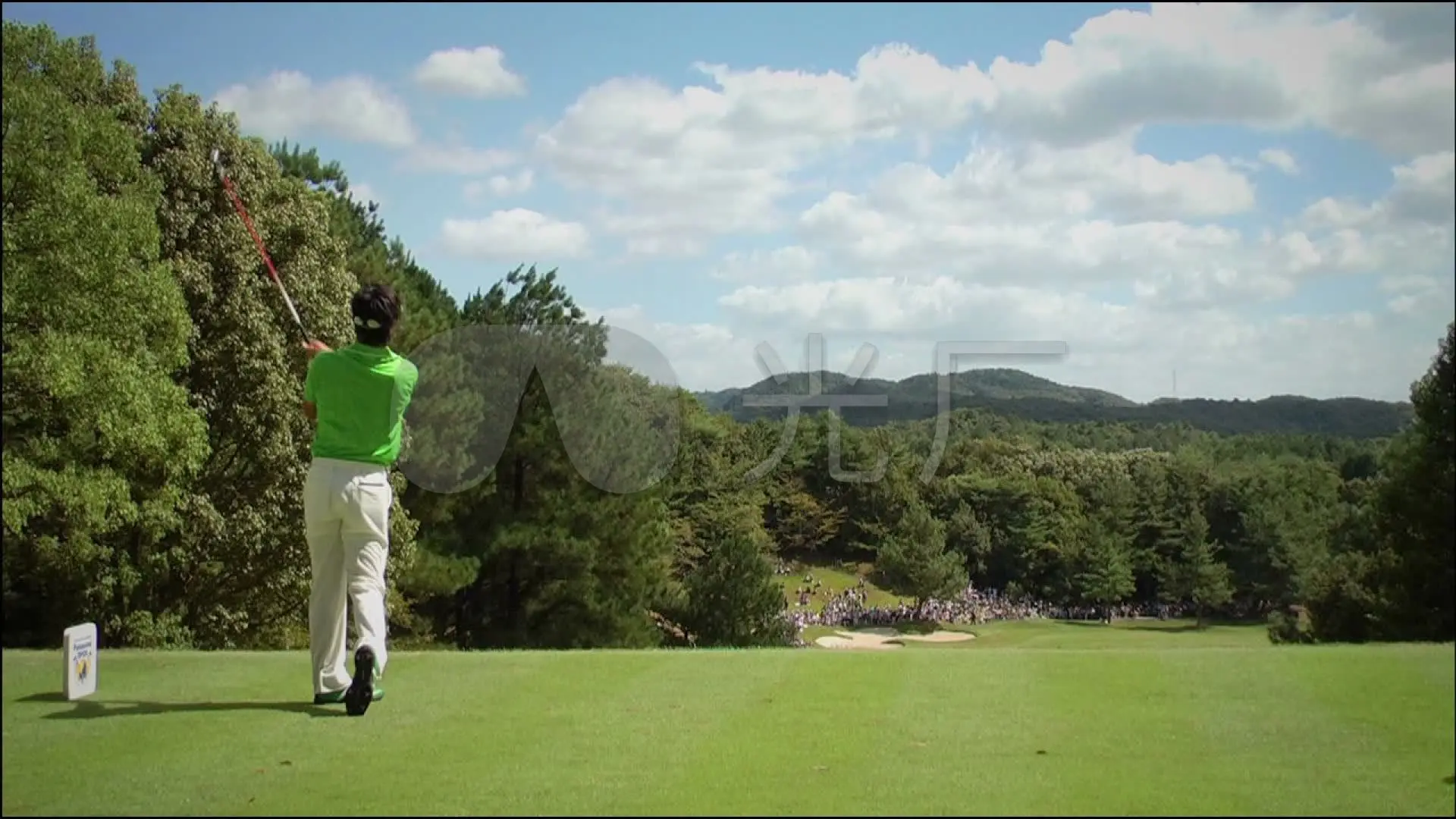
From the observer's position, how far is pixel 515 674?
7.76 m

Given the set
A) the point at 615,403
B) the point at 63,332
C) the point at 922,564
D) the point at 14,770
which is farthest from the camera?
the point at 922,564

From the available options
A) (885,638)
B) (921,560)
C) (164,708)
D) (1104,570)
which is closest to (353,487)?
(164,708)

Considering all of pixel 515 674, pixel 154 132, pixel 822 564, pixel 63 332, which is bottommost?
pixel 822 564

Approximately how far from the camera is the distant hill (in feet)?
146

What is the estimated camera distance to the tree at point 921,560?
53062mm

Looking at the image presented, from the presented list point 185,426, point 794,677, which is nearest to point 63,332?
point 185,426

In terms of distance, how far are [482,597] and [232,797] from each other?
28.3m

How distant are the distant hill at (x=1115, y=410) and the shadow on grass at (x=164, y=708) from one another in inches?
1287

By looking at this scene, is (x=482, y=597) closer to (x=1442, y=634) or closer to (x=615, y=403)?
(x=615, y=403)

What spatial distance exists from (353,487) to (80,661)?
6.33 ft

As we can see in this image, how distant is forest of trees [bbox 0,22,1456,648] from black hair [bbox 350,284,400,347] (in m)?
7.42

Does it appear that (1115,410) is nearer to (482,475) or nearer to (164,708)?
(482,475)

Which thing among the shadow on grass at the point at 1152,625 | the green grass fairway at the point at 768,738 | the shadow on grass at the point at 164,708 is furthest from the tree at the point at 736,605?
the shadow on grass at the point at 164,708

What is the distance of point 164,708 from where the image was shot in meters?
6.62
